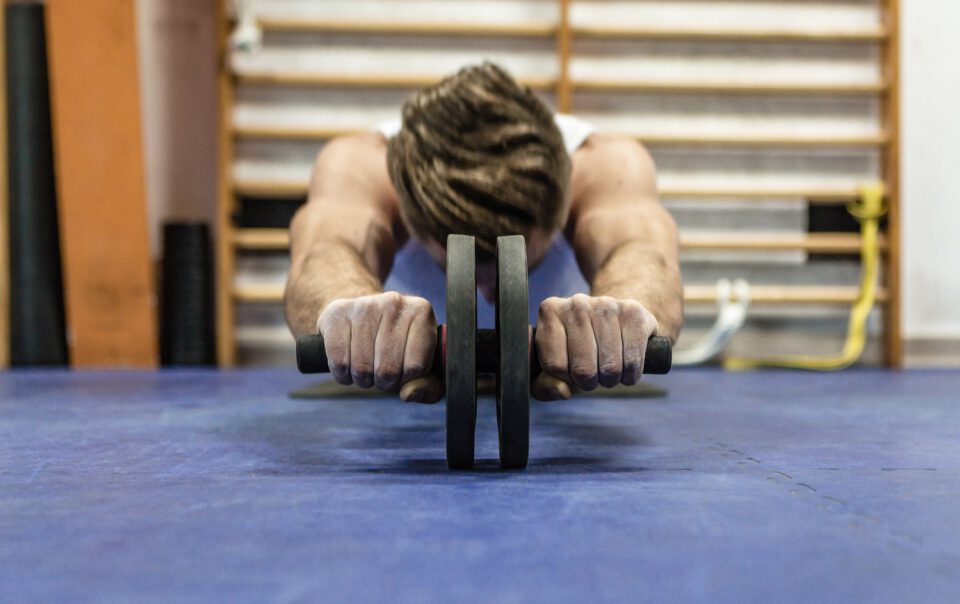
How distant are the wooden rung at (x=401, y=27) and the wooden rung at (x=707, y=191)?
2.11ft

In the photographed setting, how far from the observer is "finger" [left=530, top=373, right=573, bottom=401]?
932 millimetres

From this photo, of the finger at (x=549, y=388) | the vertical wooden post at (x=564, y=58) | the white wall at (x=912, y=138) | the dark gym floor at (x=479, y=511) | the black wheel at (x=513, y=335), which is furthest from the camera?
the white wall at (x=912, y=138)

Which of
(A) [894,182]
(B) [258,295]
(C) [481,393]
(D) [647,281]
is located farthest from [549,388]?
(A) [894,182]

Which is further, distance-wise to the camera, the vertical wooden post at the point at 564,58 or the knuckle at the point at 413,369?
the vertical wooden post at the point at 564,58

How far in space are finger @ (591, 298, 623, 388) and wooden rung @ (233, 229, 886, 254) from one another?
8.39 feet

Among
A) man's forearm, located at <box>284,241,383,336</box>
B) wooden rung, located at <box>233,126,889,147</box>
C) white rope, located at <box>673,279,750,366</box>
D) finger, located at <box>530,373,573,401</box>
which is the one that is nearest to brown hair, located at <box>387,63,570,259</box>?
man's forearm, located at <box>284,241,383,336</box>

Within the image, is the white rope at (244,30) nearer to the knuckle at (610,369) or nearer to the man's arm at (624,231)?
the man's arm at (624,231)

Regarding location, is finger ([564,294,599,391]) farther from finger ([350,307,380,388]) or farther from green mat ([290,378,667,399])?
green mat ([290,378,667,399])

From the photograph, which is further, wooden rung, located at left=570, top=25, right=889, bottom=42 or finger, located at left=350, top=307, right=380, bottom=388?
wooden rung, located at left=570, top=25, right=889, bottom=42

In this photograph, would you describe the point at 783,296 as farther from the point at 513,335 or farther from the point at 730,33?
the point at 513,335

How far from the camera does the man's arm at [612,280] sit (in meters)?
0.88

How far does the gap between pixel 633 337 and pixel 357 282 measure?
575mm

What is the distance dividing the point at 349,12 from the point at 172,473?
292 cm

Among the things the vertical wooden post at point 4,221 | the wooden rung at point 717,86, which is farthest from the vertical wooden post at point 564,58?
the vertical wooden post at point 4,221
